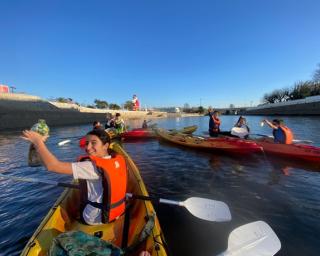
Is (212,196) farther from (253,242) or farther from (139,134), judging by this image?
(139,134)

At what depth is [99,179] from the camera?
3266 millimetres

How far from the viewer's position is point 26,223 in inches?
216

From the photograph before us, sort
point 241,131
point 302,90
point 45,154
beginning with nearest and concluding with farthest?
point 45,154
point 241,131
point 302,90

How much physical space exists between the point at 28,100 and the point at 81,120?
990 cm

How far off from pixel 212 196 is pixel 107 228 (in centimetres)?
396

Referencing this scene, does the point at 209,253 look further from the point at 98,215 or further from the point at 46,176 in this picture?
the point at 46,176

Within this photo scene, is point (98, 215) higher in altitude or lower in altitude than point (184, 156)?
higher

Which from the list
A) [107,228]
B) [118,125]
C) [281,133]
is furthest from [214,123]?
[107,228]

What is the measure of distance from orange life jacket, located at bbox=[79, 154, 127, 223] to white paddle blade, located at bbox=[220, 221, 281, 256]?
1.67 metres

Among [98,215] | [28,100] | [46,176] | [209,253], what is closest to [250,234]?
[209,253]

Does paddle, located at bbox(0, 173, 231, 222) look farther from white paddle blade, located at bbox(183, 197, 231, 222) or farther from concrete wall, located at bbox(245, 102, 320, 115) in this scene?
concrete wall, located at bbox(245, 102, 320, 115)

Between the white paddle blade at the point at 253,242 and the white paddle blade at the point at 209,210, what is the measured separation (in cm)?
80

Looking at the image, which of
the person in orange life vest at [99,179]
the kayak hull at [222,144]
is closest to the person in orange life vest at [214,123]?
the kayak hull at [222,144]

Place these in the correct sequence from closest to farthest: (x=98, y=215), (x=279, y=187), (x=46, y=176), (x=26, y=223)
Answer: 1. (x=98, y=215)
2. (x=26, y=223)
3. (x=279, y=187)
4. (x=46, y=176)
